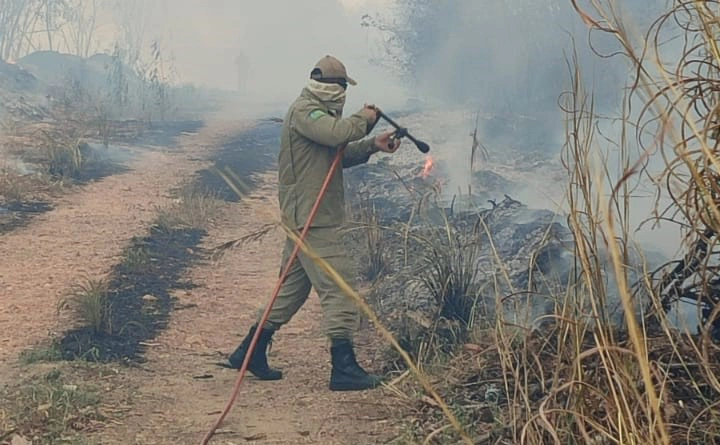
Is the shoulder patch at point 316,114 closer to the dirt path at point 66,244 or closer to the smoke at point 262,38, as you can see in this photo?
the dirt path at point 66,244

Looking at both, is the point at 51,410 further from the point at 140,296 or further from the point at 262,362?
the point at 140,296

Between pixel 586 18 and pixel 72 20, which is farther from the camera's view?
pixel 72 20

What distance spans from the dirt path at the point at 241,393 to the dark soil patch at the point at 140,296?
142 millimetres

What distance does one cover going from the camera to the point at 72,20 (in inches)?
1655

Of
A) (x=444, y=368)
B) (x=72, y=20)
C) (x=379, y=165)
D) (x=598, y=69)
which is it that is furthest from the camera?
(x=72, y=20)

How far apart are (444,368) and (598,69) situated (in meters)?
10.1

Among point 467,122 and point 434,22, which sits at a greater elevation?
point 434,22

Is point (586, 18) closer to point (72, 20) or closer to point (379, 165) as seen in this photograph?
point (379, 165)

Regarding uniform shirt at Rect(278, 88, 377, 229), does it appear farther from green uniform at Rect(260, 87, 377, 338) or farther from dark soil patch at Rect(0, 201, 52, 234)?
dark soil patch at Rect(0, 201, 52, 234)

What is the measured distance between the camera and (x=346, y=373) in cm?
489

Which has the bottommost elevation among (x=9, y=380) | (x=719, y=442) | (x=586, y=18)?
(x=9, y=380)

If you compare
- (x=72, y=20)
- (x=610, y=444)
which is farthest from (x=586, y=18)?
(x=72, y=20)

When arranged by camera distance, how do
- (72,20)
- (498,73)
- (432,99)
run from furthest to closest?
(72,20) → (432,99) → (498,73)

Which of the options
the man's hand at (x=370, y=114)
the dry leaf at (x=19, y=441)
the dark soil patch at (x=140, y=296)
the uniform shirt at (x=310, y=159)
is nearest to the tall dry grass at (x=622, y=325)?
the uniform shirt at (x=310, y=159)
